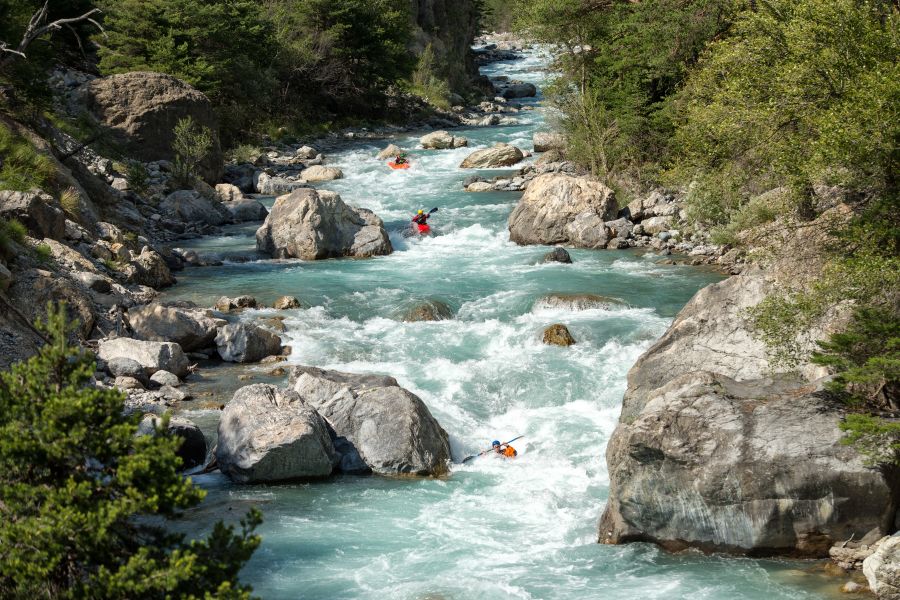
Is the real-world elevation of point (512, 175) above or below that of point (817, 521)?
above

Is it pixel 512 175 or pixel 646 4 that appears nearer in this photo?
pixel 646 4

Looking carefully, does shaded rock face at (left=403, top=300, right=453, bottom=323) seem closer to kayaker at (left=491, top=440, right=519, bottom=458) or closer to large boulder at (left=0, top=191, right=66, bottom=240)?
kayaker at (left=491, top=440, right=519, bottom=458)

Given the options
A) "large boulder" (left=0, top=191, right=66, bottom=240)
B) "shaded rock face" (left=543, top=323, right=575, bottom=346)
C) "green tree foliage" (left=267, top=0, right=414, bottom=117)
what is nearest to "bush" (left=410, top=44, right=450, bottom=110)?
"green tree foliage" (left=267, top=0, right=414, bottom=117)

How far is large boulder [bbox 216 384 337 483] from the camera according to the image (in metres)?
12.8

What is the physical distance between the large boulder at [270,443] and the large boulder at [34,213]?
337 inches

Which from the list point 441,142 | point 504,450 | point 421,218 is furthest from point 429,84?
point 504,450

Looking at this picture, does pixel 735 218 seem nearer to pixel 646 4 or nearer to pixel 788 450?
pixel 646 4

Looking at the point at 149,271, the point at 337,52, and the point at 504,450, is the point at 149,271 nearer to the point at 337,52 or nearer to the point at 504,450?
the point at 504,450

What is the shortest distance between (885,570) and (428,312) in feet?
38.9

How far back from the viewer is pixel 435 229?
91.0 ft

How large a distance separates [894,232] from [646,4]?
2075cm

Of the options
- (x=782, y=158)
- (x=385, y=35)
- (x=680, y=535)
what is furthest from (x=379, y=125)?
(x=680, y=535)

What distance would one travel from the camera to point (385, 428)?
1364cm

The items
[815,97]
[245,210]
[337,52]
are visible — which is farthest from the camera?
[337,52]
